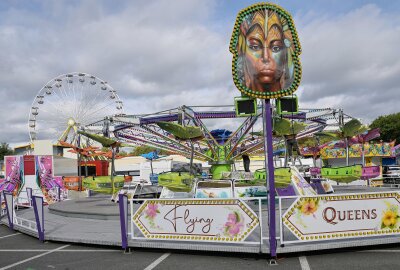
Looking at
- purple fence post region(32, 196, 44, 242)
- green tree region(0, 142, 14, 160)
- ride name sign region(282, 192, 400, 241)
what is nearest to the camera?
ride name sign region(282, 192, 400, 241)

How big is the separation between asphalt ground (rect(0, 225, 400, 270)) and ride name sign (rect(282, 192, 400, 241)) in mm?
387

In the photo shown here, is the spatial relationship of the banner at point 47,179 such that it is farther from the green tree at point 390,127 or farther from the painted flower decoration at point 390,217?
the green tree at point 390,127

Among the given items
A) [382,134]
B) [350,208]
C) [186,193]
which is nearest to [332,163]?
[382,134]

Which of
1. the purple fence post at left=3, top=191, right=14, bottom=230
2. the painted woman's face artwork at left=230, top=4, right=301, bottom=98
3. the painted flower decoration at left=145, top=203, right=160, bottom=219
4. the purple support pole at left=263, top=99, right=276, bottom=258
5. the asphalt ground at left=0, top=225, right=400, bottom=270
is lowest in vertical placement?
the asphalt ground at left=0, top=225, right=400, bottom=270

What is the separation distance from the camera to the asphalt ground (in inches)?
257

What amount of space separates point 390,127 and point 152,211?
222 ft

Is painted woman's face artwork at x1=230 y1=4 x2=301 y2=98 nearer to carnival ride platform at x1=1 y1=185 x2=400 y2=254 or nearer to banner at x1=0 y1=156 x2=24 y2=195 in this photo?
carnival ride platform at x1=1 y1=185 x2=400 y2=254

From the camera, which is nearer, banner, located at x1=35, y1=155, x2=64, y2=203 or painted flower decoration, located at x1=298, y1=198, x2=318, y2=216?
painted flower decoration, located at x1=298, y1=198, x2=318, y2=216

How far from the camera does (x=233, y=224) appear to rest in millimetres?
7129

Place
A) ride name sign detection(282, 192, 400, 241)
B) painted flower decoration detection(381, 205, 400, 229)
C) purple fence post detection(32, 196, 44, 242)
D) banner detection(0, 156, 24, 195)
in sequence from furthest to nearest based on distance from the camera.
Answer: banner detection(0, 156, 24, 195)
purple fence post detection(32, 196, 44, 242)
painted flower decoration detection(381, 205, 400, 229)
ride name sign detection(282, 192, 400, 241)

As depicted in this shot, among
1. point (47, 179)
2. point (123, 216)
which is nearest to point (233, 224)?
point (123, 216)

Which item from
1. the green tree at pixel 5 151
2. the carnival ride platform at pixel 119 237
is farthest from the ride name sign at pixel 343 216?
the green tree at pixel 5 151

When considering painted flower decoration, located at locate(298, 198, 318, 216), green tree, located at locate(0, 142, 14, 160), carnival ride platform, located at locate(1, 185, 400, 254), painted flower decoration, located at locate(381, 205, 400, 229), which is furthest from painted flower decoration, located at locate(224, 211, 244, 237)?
green tree, located at locate(0, 142, 14, 160)

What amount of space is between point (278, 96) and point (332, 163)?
41.0m
